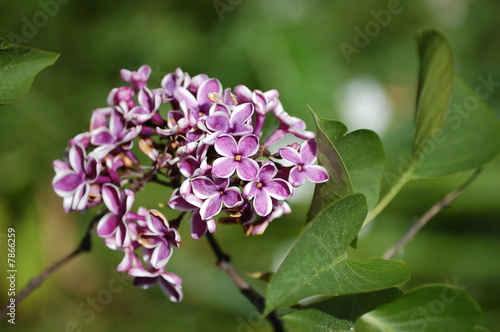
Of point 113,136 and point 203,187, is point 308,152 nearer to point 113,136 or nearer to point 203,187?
point 203,187

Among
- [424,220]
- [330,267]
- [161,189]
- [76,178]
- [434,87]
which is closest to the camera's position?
[330,267]

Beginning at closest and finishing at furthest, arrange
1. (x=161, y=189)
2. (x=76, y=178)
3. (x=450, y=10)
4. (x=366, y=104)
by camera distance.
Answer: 1. (x=76, y=178)
2. (x=161, y=189)
3. (x=366, y=104)
4. (x=450, y=10)

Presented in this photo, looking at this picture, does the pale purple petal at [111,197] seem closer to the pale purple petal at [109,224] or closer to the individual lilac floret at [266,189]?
the pale purple petal at [109,224]

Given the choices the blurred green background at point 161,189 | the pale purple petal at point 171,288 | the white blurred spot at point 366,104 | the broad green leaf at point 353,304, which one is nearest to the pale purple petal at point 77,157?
the pale purple petal at point 171,288

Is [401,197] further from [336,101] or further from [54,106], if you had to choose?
[54,106]

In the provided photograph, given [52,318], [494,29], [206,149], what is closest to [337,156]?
[206,149]

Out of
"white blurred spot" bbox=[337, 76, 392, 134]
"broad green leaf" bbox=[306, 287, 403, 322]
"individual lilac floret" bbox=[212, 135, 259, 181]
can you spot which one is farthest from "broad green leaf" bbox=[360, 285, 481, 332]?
"white blurred spot" bbox=[337, 76, 392, 134]

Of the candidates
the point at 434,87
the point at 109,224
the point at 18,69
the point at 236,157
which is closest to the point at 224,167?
the point at 236,157
